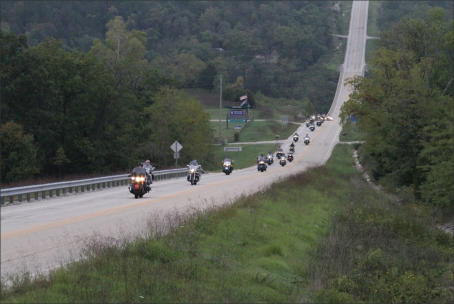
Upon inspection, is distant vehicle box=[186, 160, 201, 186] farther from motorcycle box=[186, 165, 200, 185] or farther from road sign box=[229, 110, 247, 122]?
road sign box=[229, 110, 247, 122]

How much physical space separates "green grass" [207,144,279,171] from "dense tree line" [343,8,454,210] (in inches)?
806

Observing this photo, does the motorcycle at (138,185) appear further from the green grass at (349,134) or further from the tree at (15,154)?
the green grass at (349,134)

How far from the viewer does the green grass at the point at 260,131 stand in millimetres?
116438

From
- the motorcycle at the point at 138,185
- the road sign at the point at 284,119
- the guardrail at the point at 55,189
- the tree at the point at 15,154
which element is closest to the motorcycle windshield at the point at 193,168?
the guardrail at the point at 55,189

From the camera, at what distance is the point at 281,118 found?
118 meters

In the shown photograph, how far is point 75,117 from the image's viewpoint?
69375mm

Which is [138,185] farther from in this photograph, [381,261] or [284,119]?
[284,119]

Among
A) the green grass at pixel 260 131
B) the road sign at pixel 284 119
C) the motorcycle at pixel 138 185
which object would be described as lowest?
the green grass at pixel 260 131

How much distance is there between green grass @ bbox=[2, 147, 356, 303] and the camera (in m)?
11.0

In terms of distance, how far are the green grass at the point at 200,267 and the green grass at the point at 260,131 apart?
91.5 meters

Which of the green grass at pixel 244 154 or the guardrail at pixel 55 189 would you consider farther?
the green grass at pixel 244 154

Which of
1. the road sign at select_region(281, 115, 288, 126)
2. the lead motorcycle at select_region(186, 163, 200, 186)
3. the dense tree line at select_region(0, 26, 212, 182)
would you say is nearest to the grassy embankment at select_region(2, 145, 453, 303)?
the lead motorcycle at select_region(186, 163, 200, 186)

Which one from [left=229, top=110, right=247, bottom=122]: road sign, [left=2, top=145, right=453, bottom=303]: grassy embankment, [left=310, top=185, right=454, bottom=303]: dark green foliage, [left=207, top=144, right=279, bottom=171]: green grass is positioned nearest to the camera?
[left=2, top=145, right=453, bottom=303]: grassy embankment

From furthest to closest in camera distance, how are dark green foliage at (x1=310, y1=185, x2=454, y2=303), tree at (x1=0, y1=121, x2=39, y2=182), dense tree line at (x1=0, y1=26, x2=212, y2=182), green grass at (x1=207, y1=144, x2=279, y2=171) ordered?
green grass at (x1=207, y1=144, x2=279, y2=171), dense tree line at (x1=0, y1=26, x2=212, y2=182), tree at (x1=0, y1=121, x2=39, y2=182), dark green foliage at (x1=310, y1=185, x2=454, y2=303)
